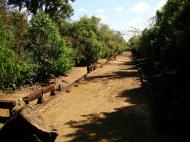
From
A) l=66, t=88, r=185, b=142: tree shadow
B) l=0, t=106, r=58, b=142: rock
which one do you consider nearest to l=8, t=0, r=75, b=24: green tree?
l=66, t=88, r=185, b=142: tree shadow

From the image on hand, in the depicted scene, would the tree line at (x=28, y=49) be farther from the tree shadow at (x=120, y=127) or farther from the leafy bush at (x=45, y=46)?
the tree shadow at (x=120, y=127)

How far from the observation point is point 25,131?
8086 mm

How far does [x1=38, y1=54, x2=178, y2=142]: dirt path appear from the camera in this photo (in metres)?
11.0

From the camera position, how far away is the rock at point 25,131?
797 cm

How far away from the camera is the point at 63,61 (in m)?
28.1

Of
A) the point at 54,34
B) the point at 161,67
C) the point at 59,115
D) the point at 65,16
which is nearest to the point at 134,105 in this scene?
the point at 59,115

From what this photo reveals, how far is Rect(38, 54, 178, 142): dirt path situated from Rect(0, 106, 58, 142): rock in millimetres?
2675

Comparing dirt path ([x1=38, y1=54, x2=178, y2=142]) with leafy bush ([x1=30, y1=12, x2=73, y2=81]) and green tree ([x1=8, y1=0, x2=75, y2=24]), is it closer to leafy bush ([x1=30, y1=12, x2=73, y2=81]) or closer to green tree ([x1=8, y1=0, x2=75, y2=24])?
leafy bush ([x1=30, y1=12, x2=73, y2=81])

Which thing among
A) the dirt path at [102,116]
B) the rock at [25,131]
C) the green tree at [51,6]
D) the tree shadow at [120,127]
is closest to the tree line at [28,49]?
the dirt path at [102,116]

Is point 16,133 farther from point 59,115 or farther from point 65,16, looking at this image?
point 65,16

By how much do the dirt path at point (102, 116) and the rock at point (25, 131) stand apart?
268cm

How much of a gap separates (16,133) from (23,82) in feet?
49.1

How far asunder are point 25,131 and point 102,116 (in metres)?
6.14

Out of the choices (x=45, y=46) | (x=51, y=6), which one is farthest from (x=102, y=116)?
(x=51, y=6)
